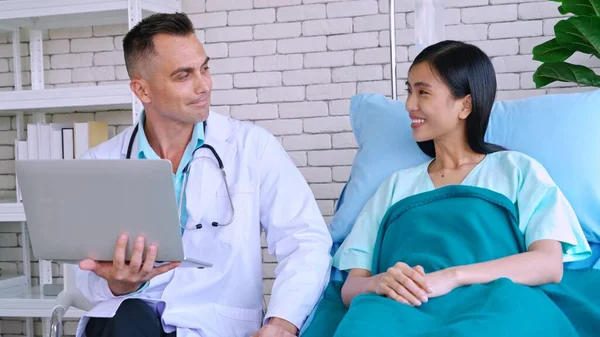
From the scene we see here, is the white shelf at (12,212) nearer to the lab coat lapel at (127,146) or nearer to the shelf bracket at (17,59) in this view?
the shelf bracket at (17,59)

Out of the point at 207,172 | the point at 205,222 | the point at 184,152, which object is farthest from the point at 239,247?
the point at 184,152

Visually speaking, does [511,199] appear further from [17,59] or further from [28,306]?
[17,59]

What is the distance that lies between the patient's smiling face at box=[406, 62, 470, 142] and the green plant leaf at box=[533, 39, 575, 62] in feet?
3.08

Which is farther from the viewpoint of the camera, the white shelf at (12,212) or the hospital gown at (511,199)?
the white shelf at (12,212)

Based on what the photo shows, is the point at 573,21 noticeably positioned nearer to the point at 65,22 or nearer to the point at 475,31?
the point at 475,31

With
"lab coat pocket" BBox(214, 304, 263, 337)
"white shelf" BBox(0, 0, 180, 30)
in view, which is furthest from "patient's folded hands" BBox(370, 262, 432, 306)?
"white shelf" BBox(0, 0, 180, 30)

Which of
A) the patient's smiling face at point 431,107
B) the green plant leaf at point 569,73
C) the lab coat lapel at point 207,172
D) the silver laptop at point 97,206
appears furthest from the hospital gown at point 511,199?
the green plant leaf at point 569,73

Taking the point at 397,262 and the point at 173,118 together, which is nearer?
the point at 397,262

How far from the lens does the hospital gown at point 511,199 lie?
190cm

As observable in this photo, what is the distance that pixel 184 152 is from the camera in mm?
2174

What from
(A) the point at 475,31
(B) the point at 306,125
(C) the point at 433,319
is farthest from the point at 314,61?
(C) the point at 433,319

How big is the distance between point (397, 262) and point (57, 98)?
6.50ft

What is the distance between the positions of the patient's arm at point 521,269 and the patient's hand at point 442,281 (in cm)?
1

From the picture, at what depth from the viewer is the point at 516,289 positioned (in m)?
1.62
